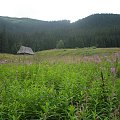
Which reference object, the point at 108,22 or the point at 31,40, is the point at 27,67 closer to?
the point at 31,40

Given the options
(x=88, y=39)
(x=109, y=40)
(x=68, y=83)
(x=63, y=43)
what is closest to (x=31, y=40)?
(x=63, y=43)

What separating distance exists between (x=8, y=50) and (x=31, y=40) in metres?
24.8

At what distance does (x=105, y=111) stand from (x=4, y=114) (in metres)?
1.78

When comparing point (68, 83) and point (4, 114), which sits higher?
point (68, 83)

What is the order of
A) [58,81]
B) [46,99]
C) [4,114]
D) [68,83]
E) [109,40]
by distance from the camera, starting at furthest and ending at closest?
1. [109,40]
2. [58,81]
3. [68,83]
4. [46,99]
5. [4,114]

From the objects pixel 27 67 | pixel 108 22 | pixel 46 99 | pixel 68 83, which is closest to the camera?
pixel 46 99

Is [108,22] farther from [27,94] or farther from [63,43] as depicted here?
[27,94]

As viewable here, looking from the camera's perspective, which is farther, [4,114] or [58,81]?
[58,81]

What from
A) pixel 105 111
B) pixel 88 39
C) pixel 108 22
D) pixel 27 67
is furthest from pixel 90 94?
pixel 108 22

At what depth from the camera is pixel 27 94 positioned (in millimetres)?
5406

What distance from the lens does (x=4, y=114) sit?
486 cm

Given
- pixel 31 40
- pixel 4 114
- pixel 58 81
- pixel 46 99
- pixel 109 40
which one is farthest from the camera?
pixel 31 40

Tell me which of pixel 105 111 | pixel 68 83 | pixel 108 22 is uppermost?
pixel 108 22

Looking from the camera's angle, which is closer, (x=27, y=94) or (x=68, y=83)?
(x=27, y=94)
